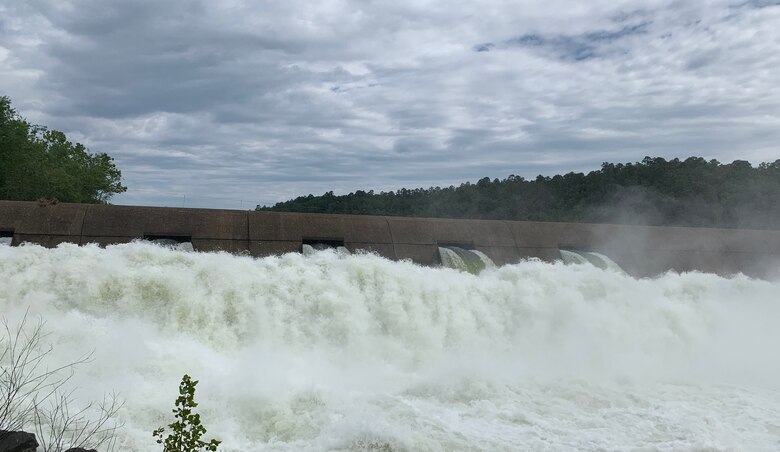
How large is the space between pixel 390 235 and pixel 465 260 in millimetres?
1702

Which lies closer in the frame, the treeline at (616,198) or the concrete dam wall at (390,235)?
the concrete dam wall at (390,235)

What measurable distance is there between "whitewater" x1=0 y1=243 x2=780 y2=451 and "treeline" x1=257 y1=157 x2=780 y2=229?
76.9ft

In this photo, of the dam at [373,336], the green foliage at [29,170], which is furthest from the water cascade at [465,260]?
the green foliage at [29,170]

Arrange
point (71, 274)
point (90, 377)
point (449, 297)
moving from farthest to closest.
A: point (449, 297), point (71, 274), point (90, 377)

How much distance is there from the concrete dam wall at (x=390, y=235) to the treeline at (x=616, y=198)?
16030 mm

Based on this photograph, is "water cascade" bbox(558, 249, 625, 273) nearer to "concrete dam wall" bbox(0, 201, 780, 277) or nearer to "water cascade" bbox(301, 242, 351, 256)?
"concrete dam wall" bbox(0, 201, 780, 277)

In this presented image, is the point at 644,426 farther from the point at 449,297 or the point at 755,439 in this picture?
the point at 449,297

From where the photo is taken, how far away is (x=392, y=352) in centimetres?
978

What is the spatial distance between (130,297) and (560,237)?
1049 cm

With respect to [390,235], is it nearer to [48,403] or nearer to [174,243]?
[174,243]

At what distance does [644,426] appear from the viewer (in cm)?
777

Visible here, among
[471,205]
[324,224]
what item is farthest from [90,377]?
[471,205]

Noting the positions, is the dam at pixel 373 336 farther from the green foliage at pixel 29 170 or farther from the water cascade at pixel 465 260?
the green foliage at pixel 29 170

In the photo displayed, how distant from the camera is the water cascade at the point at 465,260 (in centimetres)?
1333
